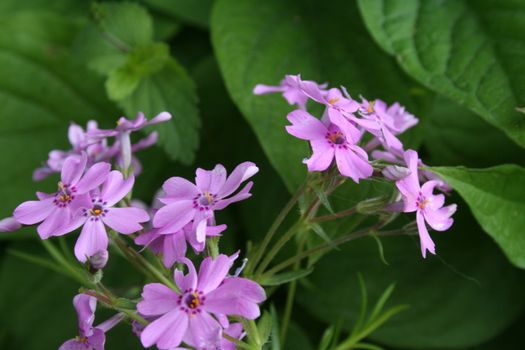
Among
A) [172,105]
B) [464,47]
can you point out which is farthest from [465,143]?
[172,105]

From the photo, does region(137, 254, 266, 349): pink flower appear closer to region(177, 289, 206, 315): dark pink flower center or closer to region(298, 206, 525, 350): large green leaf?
region(177, 289, 206, 315): dark pink flower center

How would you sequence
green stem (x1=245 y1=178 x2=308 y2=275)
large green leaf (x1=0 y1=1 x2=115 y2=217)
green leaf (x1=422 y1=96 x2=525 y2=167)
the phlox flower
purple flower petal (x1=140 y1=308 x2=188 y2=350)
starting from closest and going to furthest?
purple flower petal (x1=140 y1=308 x2=188 y2=350)
green stem (x1=245 y1=178 x2=308 y2=275)
the phlox flower
green leaf (x1=422 y1=96 x2=525 y2=167)
large green leaf (x1=0 y1=1 x2=115 y2=217)

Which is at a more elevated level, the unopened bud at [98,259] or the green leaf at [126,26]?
the unopened bud at [98,259]

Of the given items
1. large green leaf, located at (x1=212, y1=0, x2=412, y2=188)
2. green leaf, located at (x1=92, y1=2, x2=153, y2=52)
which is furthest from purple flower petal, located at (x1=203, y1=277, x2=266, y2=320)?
green leaf, located at (x1=92, y1=2, x2=153, y2=52)

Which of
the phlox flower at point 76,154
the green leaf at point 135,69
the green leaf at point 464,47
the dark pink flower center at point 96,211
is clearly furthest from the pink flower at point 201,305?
the green leaf at point 135,69

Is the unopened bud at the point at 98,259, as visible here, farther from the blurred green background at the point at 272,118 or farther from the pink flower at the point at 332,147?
the blurred green background at the point at 272,118

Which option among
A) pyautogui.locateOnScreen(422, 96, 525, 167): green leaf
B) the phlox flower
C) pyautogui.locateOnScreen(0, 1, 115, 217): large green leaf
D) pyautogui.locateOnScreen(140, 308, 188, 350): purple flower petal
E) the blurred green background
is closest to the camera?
pyautogui.locateOnScreen(140, 308, 188, 350): purple flower petal

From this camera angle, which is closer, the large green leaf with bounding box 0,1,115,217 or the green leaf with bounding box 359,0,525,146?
the green leaf with bounding box 359,0,525,146

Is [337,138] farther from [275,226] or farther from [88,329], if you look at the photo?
[88,329]
